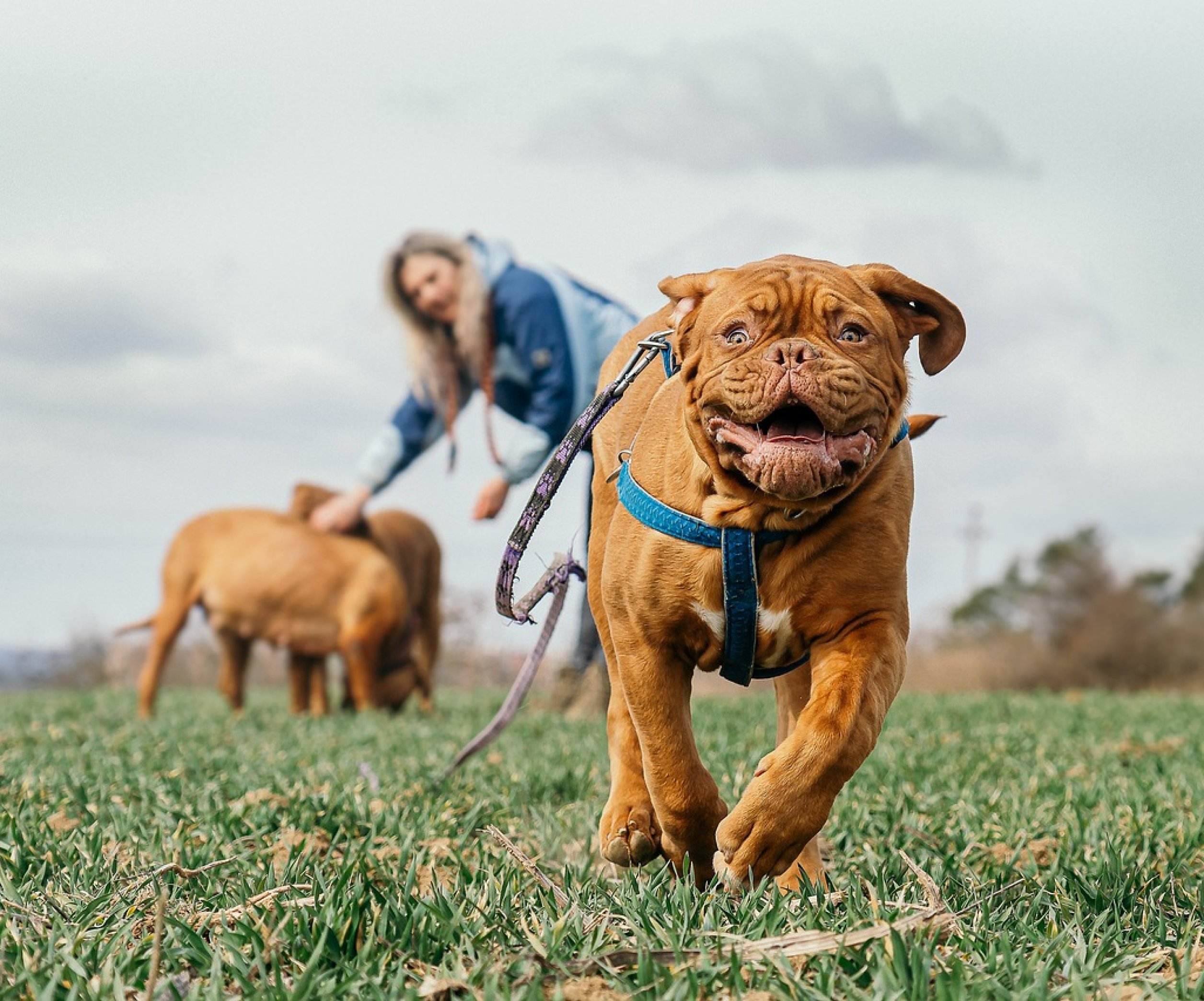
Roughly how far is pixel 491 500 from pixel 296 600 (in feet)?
13.9

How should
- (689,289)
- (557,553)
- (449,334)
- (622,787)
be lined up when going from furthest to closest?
(449,334)
(557,553)
(622,787)
(689,289)

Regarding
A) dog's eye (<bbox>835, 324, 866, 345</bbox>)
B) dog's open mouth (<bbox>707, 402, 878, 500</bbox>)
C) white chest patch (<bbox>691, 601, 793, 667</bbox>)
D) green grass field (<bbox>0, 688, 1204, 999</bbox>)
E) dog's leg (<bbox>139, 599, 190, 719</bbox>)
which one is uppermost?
dog's eye (<bbox>835, 324, 866, 345</bbox>)

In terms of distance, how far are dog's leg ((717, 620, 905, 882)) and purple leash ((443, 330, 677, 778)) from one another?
0.92 m

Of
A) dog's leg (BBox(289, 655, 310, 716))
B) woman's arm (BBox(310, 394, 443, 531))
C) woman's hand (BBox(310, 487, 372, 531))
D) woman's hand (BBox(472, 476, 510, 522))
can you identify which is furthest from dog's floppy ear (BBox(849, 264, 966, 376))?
dog's leg (BBox(289, 655, 310, 716))

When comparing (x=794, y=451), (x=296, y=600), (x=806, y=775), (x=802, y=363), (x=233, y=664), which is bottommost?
(x=233, y=664)

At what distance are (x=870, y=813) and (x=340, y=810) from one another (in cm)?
176

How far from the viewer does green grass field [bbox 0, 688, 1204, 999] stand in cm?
220

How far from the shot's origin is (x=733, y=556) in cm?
271

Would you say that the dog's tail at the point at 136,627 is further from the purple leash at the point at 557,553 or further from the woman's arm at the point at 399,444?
the purple leash at the point at 557,553

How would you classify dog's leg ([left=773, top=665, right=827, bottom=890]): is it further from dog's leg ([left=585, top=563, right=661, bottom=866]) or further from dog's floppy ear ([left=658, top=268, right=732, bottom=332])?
dog's floppy ear ([left=658, top=268, right=732, bottom=332])

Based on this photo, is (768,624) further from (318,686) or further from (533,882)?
(318,686)

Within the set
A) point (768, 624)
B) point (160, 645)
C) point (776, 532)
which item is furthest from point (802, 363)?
point (160, 645)

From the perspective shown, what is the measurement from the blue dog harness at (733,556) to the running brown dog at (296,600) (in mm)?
8275

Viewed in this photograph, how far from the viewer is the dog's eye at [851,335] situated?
2.58 meters
